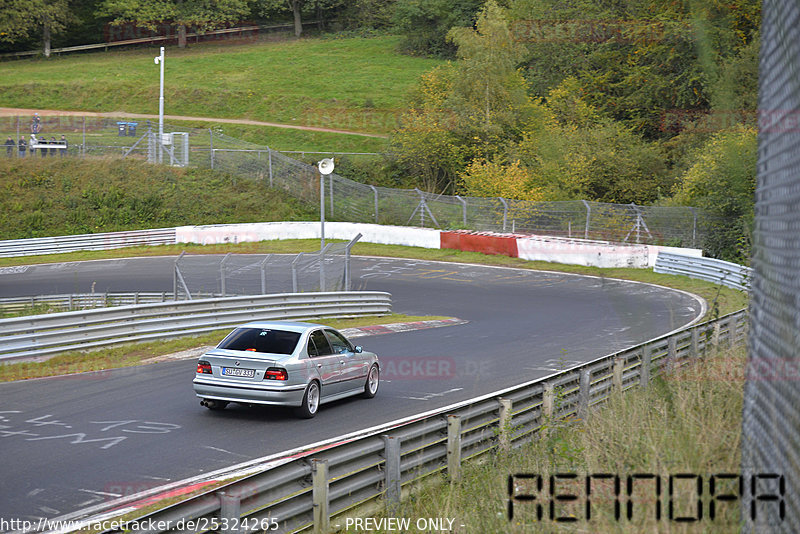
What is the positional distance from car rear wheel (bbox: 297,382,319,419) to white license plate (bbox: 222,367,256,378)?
2.72 feet

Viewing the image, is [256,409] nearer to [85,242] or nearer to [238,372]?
[238,372]

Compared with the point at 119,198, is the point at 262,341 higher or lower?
lower

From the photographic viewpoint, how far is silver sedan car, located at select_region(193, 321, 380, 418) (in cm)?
1220

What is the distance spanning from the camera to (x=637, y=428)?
7.64m

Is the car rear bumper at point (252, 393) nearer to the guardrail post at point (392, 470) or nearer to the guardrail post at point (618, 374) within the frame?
the guardrail post at point (618, 374)

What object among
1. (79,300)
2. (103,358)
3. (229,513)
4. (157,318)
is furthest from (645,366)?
(79,300)

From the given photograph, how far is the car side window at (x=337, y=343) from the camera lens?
13710 mm

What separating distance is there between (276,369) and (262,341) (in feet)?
2.39

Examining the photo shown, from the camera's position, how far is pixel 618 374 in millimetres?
11852

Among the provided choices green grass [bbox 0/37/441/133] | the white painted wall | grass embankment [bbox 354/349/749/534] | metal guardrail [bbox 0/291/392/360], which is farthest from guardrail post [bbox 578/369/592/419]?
green grass [bbox 0/37/441/133]

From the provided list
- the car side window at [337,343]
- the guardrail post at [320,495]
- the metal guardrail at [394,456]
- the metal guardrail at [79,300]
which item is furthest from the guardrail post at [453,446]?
the metal guardrail at [79,300]

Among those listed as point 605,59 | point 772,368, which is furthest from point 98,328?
point 605,59

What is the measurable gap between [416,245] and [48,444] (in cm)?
3085

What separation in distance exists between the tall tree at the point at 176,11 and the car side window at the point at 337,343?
77.6 metres
